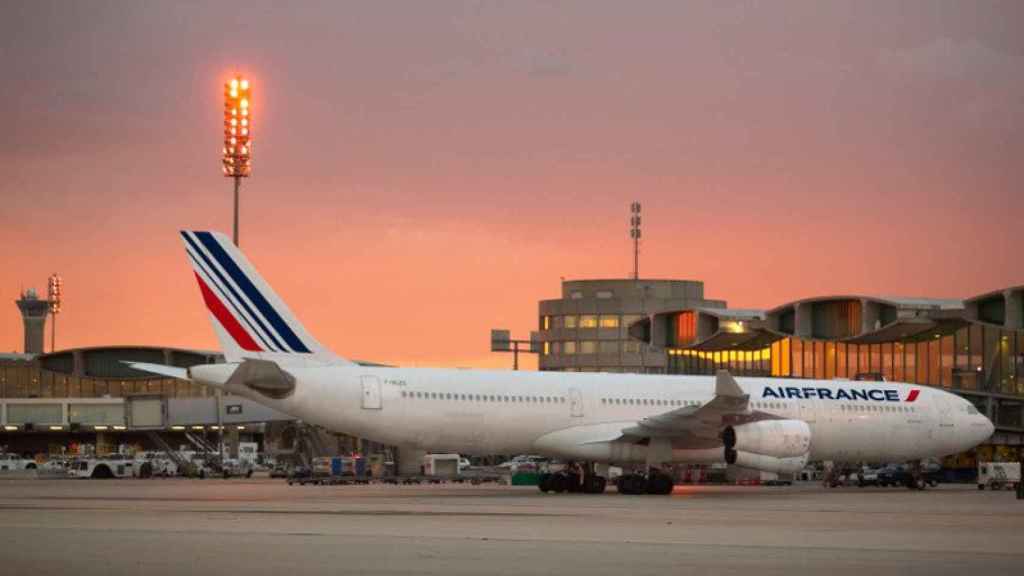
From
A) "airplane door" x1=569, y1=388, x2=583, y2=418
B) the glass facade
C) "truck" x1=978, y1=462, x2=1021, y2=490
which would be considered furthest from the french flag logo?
the glass facade

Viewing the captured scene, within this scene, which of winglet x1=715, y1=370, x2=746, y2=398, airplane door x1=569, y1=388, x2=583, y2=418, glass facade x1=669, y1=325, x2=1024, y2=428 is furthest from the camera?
glass facade x1=669, y1=325, x2=1024, y2=428

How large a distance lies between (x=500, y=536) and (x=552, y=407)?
61.9 ft

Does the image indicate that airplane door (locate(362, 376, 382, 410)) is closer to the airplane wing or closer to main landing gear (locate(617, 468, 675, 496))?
the airplane wing

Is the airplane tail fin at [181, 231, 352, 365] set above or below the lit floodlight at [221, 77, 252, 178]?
below

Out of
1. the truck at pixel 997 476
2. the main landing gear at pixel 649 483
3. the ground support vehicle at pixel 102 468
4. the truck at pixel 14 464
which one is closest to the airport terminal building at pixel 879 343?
the truck at pixel 997 476

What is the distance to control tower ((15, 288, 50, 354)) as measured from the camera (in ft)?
493

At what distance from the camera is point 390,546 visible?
66.1ft

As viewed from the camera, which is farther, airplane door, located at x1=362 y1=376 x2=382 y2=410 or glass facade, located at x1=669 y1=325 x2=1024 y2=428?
glass facade, located at x1=669 y1=325 x2=1024 y2=428

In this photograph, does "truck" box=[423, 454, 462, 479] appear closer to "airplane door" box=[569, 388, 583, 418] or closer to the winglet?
"airplane door" box=[569, 388, 583, 418]

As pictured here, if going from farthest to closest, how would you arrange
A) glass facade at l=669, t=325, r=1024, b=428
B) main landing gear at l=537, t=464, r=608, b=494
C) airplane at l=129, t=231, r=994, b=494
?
glass facade at l=669, t=325, r=1024, b=428 → main landing gear at l=537, t=464, r=608, b=494 → airplane at l=129, t=231, r=994, b=494

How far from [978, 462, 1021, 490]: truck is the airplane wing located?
39.0ft

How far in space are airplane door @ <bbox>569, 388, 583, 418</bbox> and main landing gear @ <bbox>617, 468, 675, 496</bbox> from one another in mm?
2123

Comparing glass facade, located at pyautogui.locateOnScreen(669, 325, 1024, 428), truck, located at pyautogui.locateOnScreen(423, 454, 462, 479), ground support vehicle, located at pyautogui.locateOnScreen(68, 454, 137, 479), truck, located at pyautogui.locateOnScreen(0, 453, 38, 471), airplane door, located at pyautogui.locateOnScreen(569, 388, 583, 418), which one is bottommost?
truck, located at pyautogui.locateOnScreen(0, 453, 38, 471)

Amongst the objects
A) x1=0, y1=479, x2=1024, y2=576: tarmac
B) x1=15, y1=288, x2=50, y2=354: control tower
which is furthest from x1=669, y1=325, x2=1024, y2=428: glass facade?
x1=15, y1=288, x2=50, y2=354: control tower
